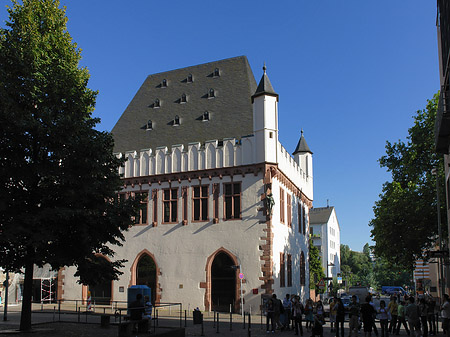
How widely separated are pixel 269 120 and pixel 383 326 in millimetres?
16397

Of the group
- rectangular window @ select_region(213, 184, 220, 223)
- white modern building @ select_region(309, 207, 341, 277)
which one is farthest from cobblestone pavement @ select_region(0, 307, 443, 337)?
white modern building @ select_region(309, 207, 341, 277)

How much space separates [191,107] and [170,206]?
858cm

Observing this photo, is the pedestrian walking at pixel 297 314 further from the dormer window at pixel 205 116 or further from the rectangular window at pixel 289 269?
the dormer window at pixel 205 116

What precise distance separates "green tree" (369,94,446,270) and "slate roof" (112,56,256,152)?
1183cm

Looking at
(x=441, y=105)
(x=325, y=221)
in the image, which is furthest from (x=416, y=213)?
(x=325, y=221)

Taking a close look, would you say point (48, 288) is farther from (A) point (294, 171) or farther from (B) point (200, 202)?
(A) point (294, 171)

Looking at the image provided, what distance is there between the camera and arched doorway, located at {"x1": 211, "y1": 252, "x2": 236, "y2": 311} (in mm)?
31047

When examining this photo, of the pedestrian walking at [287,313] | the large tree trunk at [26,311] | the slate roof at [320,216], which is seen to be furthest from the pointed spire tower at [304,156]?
the slate roof at [320,216]

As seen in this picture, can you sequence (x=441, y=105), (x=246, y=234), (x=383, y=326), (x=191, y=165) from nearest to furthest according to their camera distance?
(x=383, y=326)
(x=441, y=105)
(x=246, y=234)
(x=191, y=165)

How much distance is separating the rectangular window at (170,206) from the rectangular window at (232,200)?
12.3 ft

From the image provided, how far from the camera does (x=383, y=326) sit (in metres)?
18.9

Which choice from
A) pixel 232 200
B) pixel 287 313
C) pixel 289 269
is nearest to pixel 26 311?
pixel 287 313

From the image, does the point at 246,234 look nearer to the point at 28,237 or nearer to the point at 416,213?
the point at 416,213

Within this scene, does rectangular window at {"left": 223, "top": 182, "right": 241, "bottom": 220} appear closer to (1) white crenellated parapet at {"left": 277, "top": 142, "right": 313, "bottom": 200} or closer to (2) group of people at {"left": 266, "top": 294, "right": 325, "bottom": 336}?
(1) white crenellated parapet at {"left": 277, "top": 142, "right": 313, "bottom": 200}
